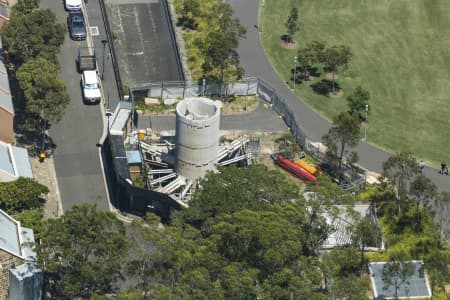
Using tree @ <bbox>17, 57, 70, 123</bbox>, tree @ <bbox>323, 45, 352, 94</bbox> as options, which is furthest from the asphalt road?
tree @ <bbox>323, 45, 352, 94</bbox>

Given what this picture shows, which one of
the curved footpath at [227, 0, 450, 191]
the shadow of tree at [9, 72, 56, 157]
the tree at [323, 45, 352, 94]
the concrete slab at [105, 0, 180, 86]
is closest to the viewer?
the shadow of tree at [9, 72, 56, 157]

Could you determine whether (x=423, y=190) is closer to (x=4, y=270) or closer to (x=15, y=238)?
(x=15, y=238)

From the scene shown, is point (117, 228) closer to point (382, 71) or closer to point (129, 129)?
point (129, 129)

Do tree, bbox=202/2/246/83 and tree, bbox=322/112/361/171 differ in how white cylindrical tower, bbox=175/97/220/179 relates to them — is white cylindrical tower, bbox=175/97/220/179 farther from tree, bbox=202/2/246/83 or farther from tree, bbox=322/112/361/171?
tree, bbox=202/2/246/83

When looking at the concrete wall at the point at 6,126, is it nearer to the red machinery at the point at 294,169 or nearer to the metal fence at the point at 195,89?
the metal fence at the point at 195,89

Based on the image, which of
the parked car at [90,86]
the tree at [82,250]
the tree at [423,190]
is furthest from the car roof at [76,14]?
the tree at [423,190]

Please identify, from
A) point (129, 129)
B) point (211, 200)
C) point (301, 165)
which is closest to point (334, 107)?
point (301, 165)
